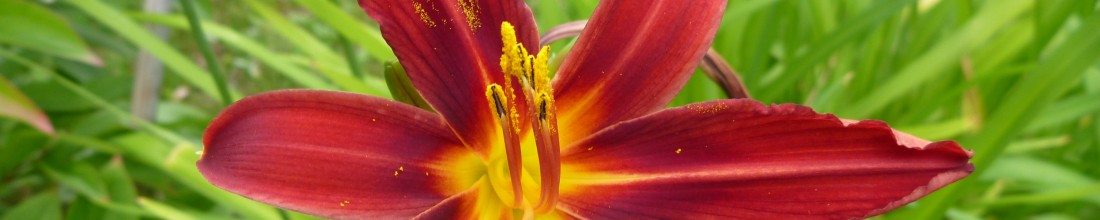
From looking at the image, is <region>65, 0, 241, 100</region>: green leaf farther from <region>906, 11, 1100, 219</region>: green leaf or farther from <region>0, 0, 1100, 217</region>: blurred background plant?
<region>906, 11, 1100, 219</region>: green leaf

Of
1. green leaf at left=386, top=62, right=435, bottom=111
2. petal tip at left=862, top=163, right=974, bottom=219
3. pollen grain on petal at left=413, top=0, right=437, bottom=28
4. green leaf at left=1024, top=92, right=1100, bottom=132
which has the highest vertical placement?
green leaf at left=1024, top=92, right=1100, bottom=132

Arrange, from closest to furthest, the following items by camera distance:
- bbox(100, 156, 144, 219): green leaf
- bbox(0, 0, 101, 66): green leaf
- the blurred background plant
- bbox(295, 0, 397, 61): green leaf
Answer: bbox(295, 0, 397, 61): green leaf
the blurred background plant
bbox(0, 0, 101, 66): green leaf
bbox(100, 156, 144, 219): green leaf

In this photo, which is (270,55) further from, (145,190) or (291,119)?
(145,190)

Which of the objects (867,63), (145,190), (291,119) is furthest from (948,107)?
(145,190)

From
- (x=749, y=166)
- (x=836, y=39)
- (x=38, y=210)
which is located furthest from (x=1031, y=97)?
(x=38, y=210)

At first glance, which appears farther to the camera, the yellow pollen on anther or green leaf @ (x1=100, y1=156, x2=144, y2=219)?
green leaf @ (x1=100, y1=156, x2=144, y2=219)

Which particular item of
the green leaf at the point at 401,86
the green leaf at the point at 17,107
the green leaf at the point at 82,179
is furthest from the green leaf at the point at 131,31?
the green leaf at the point at 401,86

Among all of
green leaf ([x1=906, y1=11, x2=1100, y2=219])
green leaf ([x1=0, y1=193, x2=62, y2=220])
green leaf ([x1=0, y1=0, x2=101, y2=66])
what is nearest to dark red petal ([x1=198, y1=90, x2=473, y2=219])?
green leaf ([x1=906, y1=11, x2=1100, y2=219])
